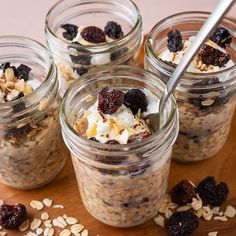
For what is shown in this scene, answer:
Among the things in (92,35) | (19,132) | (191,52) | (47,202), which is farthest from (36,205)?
(191,52)

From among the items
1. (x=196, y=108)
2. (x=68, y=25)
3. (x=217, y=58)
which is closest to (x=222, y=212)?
(x=196, y=108)

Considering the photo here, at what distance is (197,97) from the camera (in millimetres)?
Answer: 1190

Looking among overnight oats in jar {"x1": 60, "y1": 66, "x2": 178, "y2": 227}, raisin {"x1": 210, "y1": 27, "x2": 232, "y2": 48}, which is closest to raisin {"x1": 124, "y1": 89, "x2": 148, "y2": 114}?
overnight oats in jar {"x1": 60, "y1": 66, "x2": 178, "y2": 227}

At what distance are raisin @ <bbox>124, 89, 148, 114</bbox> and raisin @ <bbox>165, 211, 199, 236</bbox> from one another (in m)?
0.25

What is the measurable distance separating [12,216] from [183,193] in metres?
0.37

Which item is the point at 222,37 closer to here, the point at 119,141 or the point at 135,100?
the point at 135,100

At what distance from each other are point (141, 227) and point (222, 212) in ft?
0.58

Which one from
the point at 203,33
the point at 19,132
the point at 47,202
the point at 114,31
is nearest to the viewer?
the point at 203,33

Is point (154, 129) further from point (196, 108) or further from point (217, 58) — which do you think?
point (217, 58)

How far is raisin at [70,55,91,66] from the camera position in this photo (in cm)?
127

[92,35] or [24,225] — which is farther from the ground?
[92,35]

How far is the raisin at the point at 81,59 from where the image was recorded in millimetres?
1271

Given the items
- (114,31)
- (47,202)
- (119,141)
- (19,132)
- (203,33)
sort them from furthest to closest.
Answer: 1. (114,31)
2. (47,202)
3. (19,132)
4. (119,141)
5. (203,33)

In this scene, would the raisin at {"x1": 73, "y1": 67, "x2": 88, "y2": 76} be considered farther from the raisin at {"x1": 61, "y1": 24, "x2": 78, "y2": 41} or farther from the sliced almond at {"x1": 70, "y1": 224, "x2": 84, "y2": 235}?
the sliced almond at {"x1": 70, "y1": 224, "x2": 84, "y2": 235}
